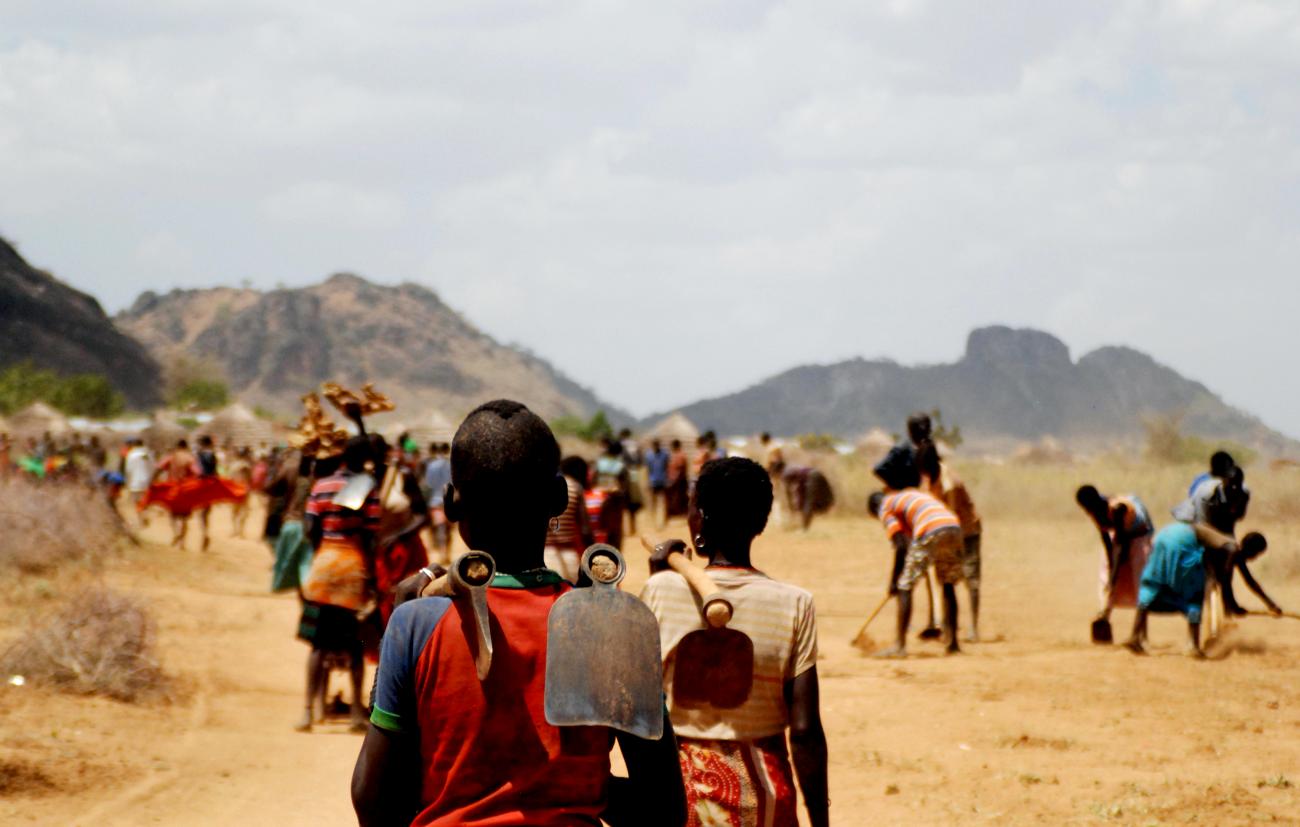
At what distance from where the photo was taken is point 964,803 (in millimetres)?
7492

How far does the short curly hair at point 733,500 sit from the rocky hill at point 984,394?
14891 centimetres

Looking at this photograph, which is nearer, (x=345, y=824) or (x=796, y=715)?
(x=796, y=715)

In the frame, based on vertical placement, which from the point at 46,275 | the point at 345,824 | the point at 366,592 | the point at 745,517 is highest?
the point at 46,275

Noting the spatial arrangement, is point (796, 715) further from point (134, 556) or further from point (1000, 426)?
point (1000, 426)

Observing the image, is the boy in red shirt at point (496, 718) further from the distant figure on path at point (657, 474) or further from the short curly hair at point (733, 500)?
the distant figure on path at point (657, 474)

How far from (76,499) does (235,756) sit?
946 cm

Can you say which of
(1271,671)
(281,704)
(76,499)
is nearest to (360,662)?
(281,704)

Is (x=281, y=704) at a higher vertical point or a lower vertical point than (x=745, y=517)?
lower

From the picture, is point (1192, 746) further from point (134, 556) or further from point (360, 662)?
point (134, 556)

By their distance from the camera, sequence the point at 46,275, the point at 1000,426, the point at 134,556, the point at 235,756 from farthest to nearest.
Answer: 1. the point at 1000,426
2. the point at 46,275
3. the point at 134,556
4. the point at 235,756

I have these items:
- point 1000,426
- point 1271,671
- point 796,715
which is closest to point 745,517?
point 796,715

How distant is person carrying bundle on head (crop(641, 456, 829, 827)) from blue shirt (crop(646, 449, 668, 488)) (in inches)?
950

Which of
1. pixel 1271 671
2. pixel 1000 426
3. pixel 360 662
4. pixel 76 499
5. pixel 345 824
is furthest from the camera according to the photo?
pixel 1000 426

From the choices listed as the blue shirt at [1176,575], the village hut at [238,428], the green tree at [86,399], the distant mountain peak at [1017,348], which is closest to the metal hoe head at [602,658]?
the blue shirt at [1176,575]
